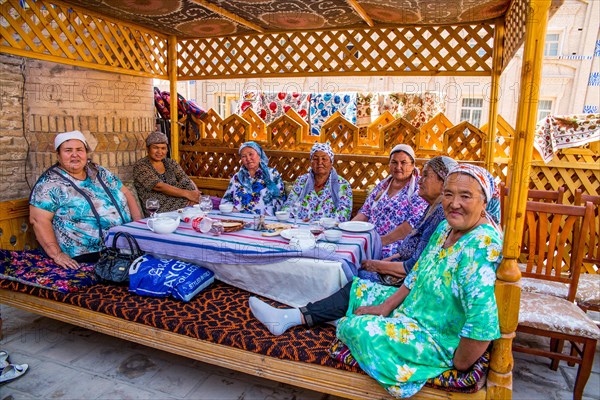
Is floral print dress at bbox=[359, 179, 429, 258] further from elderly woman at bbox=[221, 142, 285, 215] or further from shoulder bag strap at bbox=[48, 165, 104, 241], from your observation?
shoulder bag strap at bbox=[48, 165, 104, 241]

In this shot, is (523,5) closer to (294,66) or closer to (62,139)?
(294,66)

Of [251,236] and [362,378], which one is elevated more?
[251,236]

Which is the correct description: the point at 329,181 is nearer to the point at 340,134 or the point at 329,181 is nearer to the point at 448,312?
the point at 340,134

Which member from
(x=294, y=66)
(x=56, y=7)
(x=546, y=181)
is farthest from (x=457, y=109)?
(x=56, y=7)

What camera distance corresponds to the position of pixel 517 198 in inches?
70.9

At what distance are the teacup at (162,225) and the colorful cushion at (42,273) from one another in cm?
57

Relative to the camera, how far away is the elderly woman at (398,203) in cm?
330

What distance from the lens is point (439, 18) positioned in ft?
13.2

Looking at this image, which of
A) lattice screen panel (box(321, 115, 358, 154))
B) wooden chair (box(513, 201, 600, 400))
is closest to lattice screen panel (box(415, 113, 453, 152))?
lattice screen panel (box(321, 115, 358, 154))

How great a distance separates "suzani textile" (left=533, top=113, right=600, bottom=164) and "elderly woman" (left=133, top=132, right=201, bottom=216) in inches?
175

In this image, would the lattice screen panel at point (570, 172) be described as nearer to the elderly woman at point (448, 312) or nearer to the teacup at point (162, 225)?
the elderly woman at point (448, 312)

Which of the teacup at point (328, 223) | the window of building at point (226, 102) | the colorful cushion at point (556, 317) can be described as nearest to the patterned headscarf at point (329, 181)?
the teacup at point (328, 223)

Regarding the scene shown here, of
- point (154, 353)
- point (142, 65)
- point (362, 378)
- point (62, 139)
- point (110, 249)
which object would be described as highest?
point (142, 65)

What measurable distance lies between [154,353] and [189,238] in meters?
0.85
